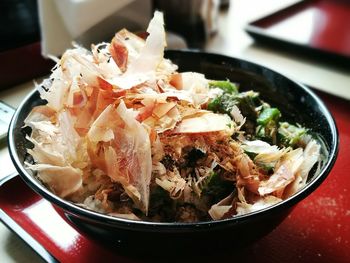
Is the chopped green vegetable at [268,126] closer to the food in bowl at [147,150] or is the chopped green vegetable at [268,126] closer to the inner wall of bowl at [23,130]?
the food in bowl at [147,150]

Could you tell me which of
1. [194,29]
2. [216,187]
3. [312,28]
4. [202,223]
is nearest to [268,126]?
[216,187]

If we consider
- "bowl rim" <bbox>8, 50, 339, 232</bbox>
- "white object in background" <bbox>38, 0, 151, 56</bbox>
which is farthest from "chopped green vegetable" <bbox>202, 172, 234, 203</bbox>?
"white object in background" <bbox>38, 0, 151, 56</bbox>

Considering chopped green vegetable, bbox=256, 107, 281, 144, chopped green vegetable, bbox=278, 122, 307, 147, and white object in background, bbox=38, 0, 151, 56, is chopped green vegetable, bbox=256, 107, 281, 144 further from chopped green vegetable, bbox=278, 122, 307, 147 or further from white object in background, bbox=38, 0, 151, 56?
white object in background, bbox=38, 0, 151, 56

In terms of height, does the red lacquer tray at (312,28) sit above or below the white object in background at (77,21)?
below

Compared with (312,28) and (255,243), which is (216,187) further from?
(312,28)

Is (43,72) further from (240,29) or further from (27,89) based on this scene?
(240,29)

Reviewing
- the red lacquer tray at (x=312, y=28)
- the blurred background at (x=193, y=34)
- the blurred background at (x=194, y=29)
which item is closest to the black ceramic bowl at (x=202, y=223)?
the blurred background at (x=193, y=34)

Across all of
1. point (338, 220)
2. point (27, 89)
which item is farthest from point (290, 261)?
point (27, 89)
